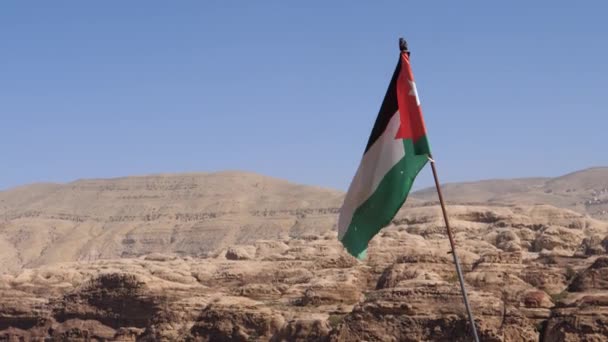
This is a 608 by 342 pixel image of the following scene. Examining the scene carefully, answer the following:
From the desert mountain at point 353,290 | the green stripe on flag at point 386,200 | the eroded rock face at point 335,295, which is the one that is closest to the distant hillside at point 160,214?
the desert mountain at point 353,290

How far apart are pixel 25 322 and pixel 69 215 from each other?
11926 cm

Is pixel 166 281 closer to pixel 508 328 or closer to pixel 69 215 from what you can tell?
pixel 508 328

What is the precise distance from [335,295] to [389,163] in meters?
23.6

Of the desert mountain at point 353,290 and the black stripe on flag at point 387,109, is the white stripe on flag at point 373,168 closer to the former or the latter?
the black stripe on flag at point 387,109

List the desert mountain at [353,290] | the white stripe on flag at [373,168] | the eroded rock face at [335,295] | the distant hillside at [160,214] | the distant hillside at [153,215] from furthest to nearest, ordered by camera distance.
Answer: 1. the distant hillside at [153,215]
2. the distant hillside at [160,214]
3. the desert mountain at [353,290]
4. the eroded rock face at [335,295]
5. the white stripe on flag at [373,168]

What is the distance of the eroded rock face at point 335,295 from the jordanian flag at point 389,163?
1284cm

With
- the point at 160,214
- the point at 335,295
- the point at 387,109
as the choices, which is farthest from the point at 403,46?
the point at 160,214

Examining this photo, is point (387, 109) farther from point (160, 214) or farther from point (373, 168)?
point (160, 214)

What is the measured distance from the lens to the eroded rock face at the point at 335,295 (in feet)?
86.6

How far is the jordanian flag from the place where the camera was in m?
11.7

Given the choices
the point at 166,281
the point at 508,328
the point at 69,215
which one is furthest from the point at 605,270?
the point at 69,215

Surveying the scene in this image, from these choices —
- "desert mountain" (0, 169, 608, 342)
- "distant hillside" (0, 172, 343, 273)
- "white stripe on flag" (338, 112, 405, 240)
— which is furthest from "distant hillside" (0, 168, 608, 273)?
"white stripe on flag" (338, 112, 405, 240)

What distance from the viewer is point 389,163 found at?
11906mm

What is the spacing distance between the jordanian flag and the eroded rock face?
1284cm
